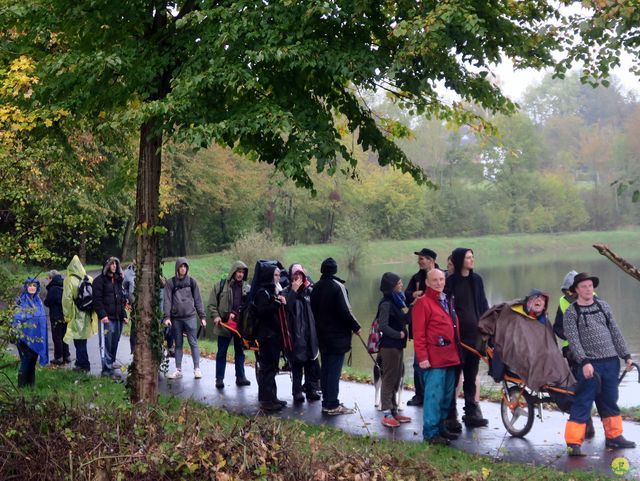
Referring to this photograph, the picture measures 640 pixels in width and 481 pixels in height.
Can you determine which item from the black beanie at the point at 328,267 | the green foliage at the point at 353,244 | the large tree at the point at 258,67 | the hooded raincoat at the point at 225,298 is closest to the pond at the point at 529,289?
the green foliage at the point at 353,244

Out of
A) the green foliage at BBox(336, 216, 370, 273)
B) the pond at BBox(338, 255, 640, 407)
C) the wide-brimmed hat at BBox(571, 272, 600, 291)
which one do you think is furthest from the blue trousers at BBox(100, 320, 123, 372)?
the green foliage at BBox(336, 216, 370, 273)

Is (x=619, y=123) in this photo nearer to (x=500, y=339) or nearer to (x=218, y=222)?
(x=218, y=222)

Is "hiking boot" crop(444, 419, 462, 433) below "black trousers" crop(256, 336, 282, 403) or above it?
below

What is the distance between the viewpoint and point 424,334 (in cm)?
876

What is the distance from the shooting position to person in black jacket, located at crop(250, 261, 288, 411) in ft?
34.0

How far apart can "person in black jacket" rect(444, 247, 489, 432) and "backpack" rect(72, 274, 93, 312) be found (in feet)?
19.2

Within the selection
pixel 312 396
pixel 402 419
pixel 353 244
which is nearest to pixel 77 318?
pixel 312 396

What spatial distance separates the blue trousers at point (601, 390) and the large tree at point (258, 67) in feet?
8.78

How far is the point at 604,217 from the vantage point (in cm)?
7519

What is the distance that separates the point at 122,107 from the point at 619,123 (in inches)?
4523

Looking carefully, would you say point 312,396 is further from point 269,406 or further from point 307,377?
point 269,406

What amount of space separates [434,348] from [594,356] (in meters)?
1.55

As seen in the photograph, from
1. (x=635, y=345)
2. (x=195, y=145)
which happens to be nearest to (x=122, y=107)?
(x=195, y=145)

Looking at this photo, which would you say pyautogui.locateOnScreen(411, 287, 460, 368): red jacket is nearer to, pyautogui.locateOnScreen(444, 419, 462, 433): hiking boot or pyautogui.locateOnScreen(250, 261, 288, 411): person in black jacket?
pyautogui.locateOnScreen(444, 419, 462, 433): hiking boot
